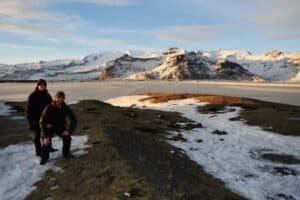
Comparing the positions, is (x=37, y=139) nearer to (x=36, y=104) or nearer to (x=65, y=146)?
(x=65, y=146)

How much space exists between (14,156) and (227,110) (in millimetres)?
32573

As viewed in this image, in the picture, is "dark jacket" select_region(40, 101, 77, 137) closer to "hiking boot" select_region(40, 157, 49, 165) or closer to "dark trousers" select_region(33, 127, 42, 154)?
"dark trousers" select_region(33, 127, 42, 154)

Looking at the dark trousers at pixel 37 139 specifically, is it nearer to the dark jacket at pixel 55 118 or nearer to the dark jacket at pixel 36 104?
the dark jacket at pixel 36 104

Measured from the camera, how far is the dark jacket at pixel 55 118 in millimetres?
18938

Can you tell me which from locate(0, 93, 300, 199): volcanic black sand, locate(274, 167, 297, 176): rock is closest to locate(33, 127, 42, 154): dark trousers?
locate(0, 93, 300, 199): volcanic black sand

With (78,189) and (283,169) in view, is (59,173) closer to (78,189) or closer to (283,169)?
(78,189)

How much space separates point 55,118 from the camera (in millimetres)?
19109

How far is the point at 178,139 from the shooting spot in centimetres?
2931

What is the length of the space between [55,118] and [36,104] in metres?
1.43

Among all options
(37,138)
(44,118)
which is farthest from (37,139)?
(44,118)

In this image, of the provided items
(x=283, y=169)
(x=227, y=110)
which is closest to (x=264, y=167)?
(x=283, y=169)

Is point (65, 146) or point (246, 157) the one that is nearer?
point (65, 146)

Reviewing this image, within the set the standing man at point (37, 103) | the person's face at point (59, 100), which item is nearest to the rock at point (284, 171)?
the person's face at point (59, 100)

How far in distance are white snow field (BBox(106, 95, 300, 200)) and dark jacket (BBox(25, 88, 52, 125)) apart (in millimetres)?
8124
